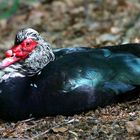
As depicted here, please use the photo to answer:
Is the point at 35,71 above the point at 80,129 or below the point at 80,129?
above

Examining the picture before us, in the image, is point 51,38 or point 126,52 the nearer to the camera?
point 126,52

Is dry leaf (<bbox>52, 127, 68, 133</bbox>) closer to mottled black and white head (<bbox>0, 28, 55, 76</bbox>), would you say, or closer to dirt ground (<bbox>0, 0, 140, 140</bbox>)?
dirt ground (<bbox>0, 0, 140, 140</bbox>)

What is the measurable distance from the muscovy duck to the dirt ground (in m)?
0.11

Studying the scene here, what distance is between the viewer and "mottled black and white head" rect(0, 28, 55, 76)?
6.15 metres

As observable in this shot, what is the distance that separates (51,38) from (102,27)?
741 mm

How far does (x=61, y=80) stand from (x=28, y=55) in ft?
1.53

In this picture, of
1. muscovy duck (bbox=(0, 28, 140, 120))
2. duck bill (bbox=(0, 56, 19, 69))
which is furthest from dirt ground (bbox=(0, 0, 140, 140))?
duck bill (bbox=(0, 56, 19, 69))

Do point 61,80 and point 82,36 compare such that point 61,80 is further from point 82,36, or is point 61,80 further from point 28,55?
point 82,36

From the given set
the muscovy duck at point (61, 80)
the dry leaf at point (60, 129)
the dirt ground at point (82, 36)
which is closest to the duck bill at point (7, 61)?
the muscovy duck at point (61, 80)

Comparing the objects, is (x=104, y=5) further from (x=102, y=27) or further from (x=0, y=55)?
(x=0, y=55)

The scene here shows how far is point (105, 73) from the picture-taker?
594cm

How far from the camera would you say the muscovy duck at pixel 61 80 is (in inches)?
231

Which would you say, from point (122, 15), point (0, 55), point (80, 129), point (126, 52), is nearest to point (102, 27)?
point (122, 15)

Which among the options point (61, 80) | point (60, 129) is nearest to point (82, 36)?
point (61, 80)
